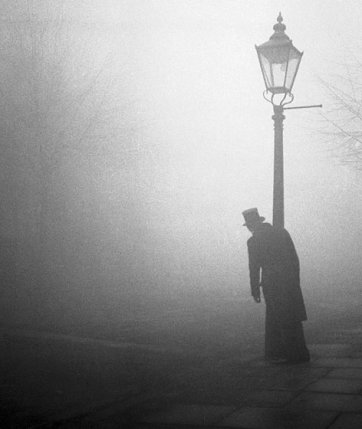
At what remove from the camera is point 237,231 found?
34.2 metres

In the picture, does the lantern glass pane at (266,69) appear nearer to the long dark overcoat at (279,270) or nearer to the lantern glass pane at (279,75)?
the lantern glass pane at (279,75)

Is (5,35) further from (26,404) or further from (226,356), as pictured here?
(26,404)

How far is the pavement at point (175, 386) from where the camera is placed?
18.7ft

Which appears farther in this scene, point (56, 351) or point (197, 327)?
point (197, 327)

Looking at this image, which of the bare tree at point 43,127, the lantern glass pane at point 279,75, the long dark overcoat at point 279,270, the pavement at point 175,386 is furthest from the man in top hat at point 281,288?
the bare tree at point 43,127

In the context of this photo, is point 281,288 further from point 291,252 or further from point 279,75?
point 279,75

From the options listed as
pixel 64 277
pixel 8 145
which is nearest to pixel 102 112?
pixel 8 145

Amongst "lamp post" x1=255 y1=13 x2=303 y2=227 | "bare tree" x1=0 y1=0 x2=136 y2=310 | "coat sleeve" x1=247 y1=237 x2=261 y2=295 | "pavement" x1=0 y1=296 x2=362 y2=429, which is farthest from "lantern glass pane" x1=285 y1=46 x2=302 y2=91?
"bare tree" x1=0 y1=0 x2=136 y2=310

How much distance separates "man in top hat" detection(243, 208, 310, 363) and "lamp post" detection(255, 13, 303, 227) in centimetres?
54

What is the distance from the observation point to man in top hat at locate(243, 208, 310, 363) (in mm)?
8305

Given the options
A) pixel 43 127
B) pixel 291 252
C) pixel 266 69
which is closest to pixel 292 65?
pixel 266 69

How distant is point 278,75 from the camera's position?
914cm

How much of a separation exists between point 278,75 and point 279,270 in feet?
8.63

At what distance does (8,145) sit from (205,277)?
33.2ft
